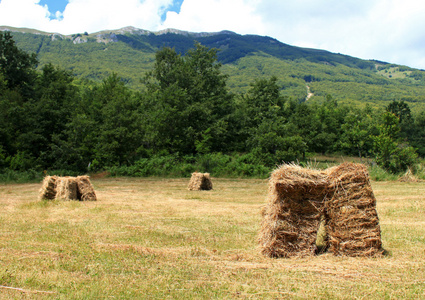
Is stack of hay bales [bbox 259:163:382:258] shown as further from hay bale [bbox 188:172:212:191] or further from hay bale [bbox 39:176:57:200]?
hay bale [bbox 188:172:212:191]

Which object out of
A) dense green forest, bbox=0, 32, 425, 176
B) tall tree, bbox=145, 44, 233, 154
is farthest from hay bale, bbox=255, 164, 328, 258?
tall tree, bbox=145, 44, 233, 154

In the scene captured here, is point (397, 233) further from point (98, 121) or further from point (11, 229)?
point (98, 121)

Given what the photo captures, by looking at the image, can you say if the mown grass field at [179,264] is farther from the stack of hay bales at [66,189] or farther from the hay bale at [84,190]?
the hay bale at [84,190]

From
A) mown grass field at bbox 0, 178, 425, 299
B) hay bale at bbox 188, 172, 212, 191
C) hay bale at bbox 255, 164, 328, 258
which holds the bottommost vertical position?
hay bale at bbox 188, 172, 212, 191

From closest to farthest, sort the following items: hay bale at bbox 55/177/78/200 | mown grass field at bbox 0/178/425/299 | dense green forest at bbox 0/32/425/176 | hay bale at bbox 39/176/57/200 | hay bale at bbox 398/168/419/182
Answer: mown grass field at bbox 0/178/425/299 < hay bale at bbox 55/177/78/200 < hay bale at bbox 39/176/57/200 < hay bale at bbox 398/168/419/182 < dense green forest at bbox 0/32/425/176

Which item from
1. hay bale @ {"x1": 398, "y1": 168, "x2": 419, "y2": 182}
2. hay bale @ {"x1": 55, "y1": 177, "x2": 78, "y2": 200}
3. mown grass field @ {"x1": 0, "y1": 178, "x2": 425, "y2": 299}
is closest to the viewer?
mown grass field @ {"x1": 0, "y1": 178, "x2": 425, "y2": 299}

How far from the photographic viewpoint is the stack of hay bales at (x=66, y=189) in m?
14.7

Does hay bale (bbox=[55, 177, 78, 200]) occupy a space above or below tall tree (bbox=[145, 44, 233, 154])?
below

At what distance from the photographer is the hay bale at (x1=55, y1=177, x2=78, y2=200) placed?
1470 cm

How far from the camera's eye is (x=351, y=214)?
697 cm

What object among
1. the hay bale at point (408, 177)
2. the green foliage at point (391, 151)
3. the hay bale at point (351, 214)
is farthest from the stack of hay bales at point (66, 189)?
the green foliage at point (391, 151)

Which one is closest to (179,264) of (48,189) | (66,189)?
(66,189)

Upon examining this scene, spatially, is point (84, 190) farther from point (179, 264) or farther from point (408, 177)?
point (408, 177)

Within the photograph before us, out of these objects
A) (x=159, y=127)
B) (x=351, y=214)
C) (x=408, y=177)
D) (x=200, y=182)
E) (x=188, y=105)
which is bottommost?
(x=200, y=182)
